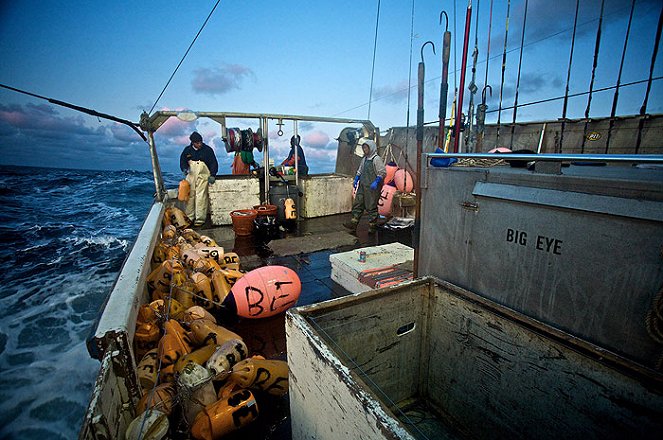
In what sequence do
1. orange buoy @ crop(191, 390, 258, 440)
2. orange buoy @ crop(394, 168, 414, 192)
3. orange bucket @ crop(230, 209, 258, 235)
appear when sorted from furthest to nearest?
orange buoy @ crop(394, 168, 414, 192)
orange bucket @ crop(230, 209, 258, 235)
orange buoy @ crop(191, 390, 258, 440)

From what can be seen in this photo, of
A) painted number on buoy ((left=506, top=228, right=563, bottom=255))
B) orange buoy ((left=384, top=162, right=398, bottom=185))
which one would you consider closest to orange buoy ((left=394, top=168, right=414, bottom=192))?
orange buoy ((left=384, top=162, right=398, bottom=185))

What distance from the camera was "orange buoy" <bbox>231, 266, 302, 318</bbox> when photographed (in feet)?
12.0

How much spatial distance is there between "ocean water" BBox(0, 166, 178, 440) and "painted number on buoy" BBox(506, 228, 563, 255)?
4.72m

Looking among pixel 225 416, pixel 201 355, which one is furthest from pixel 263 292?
pixel 225 416

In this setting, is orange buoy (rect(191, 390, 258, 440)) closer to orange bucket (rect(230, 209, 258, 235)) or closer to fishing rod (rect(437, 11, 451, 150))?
fishing rod (rect(437, 11, 451, 150))

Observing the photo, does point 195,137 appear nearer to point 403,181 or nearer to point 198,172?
point 198,172

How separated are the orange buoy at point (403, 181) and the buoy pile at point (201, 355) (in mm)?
5923

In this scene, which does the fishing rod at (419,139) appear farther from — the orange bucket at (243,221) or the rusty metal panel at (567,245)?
the orange bucket at (243,221)

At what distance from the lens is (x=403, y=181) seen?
8953 millimetres

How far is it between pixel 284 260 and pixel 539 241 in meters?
4.72

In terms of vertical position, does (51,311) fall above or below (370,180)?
below

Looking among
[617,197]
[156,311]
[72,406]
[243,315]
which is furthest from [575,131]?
[72,406]

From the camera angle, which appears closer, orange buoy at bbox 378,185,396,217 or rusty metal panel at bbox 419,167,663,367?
rusty metal panel at bbox 419,167,663,367

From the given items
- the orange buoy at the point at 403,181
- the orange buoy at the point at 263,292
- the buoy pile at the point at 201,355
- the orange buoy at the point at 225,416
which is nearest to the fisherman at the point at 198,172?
the buoy pile at the point at 201,355
